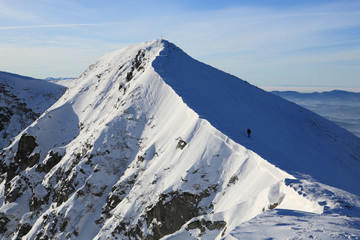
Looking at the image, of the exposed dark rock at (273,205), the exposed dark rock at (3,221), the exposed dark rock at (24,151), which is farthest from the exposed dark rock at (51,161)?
the exposed dark rock at (273,205)

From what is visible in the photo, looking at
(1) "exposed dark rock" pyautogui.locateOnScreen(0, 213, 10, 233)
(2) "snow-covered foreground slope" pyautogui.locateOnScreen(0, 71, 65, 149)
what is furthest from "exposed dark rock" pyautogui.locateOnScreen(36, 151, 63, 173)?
(2) "snow-covered foreground slope" pyautogui.locateOnScreen(0, 71, 65, 149)

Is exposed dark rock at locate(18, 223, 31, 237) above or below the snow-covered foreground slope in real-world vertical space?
below

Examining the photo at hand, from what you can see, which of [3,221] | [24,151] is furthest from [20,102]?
[3,221]

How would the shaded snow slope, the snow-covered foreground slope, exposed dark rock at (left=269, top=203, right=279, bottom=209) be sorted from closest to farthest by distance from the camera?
exposed dark rock at (left=269, top=203, right=279, bottom=209) < the shaded snow slope < the snow-covered foreground slope

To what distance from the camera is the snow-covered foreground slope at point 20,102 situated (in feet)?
246

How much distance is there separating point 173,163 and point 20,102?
2862 inches

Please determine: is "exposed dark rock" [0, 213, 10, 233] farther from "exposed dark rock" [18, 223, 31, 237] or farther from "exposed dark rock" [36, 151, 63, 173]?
"exposed dark rock" [36, 151, 63, 173]

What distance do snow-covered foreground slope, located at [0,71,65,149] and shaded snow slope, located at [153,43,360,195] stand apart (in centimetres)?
5044

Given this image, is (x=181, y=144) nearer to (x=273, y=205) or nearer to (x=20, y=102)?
(x=273, y=205)

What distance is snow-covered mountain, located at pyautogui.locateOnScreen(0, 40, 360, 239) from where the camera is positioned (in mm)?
18438

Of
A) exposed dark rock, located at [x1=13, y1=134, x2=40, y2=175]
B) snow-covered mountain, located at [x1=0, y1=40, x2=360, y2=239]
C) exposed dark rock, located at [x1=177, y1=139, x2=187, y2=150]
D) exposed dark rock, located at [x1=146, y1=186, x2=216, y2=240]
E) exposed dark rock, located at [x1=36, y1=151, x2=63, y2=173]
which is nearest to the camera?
snow-covered mountain, located at [x1=0, y1=40, x2=360, y2=239]

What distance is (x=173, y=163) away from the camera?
30141 millimetres

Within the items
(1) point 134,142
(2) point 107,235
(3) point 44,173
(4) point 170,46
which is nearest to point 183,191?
(2) point 107,235

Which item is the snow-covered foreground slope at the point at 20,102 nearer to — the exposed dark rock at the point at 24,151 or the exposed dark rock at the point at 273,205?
the exposed dark rock at the point at 24,151
